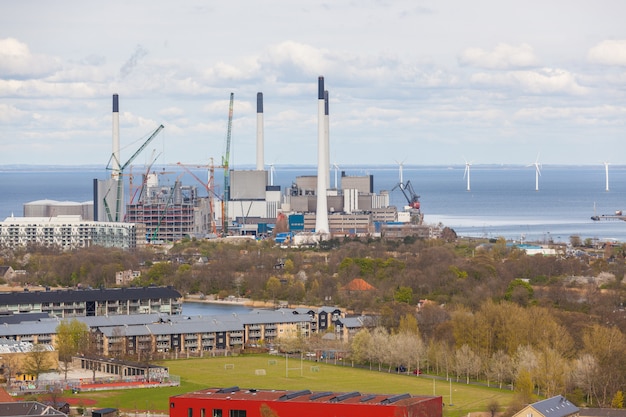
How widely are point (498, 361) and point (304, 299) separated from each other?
454 inches

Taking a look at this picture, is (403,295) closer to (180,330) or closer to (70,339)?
(180,330)

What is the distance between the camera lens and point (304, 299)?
1259 inches

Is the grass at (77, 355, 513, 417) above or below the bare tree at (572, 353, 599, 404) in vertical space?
below

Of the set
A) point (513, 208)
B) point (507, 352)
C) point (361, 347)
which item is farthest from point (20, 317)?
point (513, 208)

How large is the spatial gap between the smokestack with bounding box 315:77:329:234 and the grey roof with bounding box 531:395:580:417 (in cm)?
3274

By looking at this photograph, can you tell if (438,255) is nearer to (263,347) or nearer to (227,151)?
(263,347)

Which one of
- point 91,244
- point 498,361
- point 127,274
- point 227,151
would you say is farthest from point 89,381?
point 227,151

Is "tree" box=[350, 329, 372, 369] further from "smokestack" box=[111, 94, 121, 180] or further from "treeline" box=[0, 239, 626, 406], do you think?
"smokestack" box=[111, 94, 121, 180]

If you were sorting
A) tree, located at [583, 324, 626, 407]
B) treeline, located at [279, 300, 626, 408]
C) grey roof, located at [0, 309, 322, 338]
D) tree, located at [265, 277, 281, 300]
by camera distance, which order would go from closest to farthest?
tree, located at [583, 324, 626, 407] < treeline, located at [279, 300, 626, 408] < grey roof, located at [0, 309, 322, 338] < tree, located at [265, 277, 281, 300]

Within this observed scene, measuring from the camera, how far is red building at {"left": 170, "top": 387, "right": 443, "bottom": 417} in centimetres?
1567

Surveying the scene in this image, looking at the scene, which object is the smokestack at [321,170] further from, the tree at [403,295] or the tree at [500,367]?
the tree at [500,367]

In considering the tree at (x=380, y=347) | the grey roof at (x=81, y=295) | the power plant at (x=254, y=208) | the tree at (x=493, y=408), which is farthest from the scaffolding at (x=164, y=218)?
the tree at (x=493, y=408)

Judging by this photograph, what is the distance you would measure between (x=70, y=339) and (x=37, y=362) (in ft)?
7.15

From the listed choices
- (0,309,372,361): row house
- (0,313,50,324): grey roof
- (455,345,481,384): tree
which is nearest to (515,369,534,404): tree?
(455,345,481,384): tree
